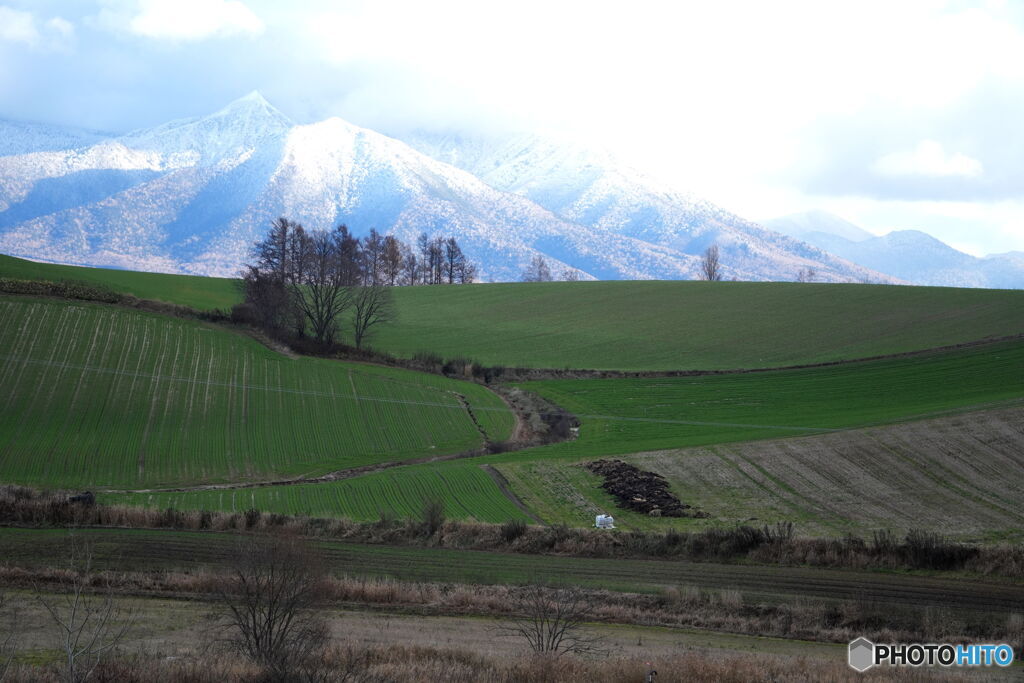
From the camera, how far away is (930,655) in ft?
58.5

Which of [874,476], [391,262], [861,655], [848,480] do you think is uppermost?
[391,262]

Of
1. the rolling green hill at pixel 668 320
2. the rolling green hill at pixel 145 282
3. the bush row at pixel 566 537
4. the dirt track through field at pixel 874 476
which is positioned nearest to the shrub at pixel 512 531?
the bush row at pixel 566 537

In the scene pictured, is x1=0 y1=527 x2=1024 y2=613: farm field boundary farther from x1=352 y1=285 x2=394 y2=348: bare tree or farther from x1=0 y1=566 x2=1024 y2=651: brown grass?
x1=352 y1=285 x2=394 y2=348: bare tree

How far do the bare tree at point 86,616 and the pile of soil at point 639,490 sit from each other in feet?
66.1

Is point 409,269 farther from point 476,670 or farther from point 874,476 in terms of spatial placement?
point 476,670

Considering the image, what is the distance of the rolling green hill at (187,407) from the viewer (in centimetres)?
4044

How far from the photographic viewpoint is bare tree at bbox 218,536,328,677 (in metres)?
15.5

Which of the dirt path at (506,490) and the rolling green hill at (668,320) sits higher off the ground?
the rolling green hill at (668,320)

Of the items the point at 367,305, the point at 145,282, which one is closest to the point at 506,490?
the point at 367,305

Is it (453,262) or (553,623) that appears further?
(453,262)

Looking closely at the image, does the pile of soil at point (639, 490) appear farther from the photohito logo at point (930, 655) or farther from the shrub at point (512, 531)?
the photohito logo at point (930, 655)

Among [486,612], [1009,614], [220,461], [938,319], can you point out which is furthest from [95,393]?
[938,319]

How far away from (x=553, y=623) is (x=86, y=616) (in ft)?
34.4

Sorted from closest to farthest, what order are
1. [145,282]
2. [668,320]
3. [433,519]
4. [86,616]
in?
[86,616], [433,519], [145,282], [668,320]
